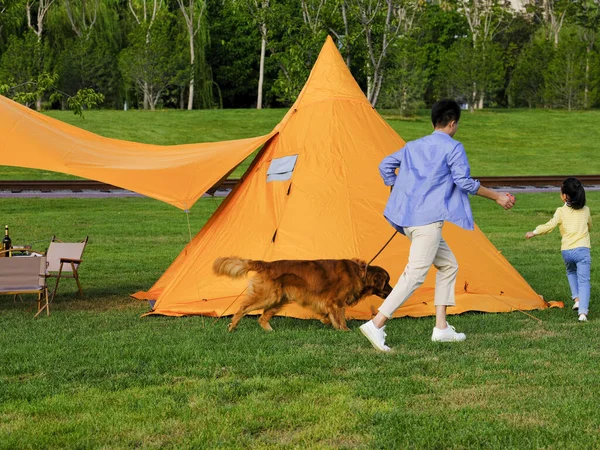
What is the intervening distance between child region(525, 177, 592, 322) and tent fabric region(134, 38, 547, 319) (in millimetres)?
726

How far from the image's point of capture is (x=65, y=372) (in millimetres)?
6672

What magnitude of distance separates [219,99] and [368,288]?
44.4 m

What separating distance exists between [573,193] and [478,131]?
34.1m

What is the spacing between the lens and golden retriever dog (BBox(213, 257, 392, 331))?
27.4 feet

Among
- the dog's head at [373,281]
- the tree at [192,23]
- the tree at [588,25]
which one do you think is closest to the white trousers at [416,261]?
the dog's head at [373,281]

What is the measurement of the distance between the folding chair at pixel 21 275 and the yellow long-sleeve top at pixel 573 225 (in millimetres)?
5090

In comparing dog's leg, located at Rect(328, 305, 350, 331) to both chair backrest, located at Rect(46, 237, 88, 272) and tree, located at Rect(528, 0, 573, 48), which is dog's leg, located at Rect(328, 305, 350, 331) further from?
tree, located at Rect(528, 0, 573, 48)

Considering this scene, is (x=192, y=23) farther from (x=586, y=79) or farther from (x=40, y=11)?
(x=586, y=79)

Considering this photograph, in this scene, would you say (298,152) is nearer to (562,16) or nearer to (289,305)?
(289,305)

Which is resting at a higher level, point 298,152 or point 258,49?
point 258,49

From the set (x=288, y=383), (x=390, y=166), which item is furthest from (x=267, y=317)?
(x=288, y=383)

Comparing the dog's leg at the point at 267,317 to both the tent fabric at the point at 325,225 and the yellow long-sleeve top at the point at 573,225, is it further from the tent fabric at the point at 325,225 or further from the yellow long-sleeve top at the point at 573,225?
the yellow long-sleeve top at the point at 573,225

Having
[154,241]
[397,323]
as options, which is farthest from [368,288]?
[154,241]

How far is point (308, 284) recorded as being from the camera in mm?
8391
